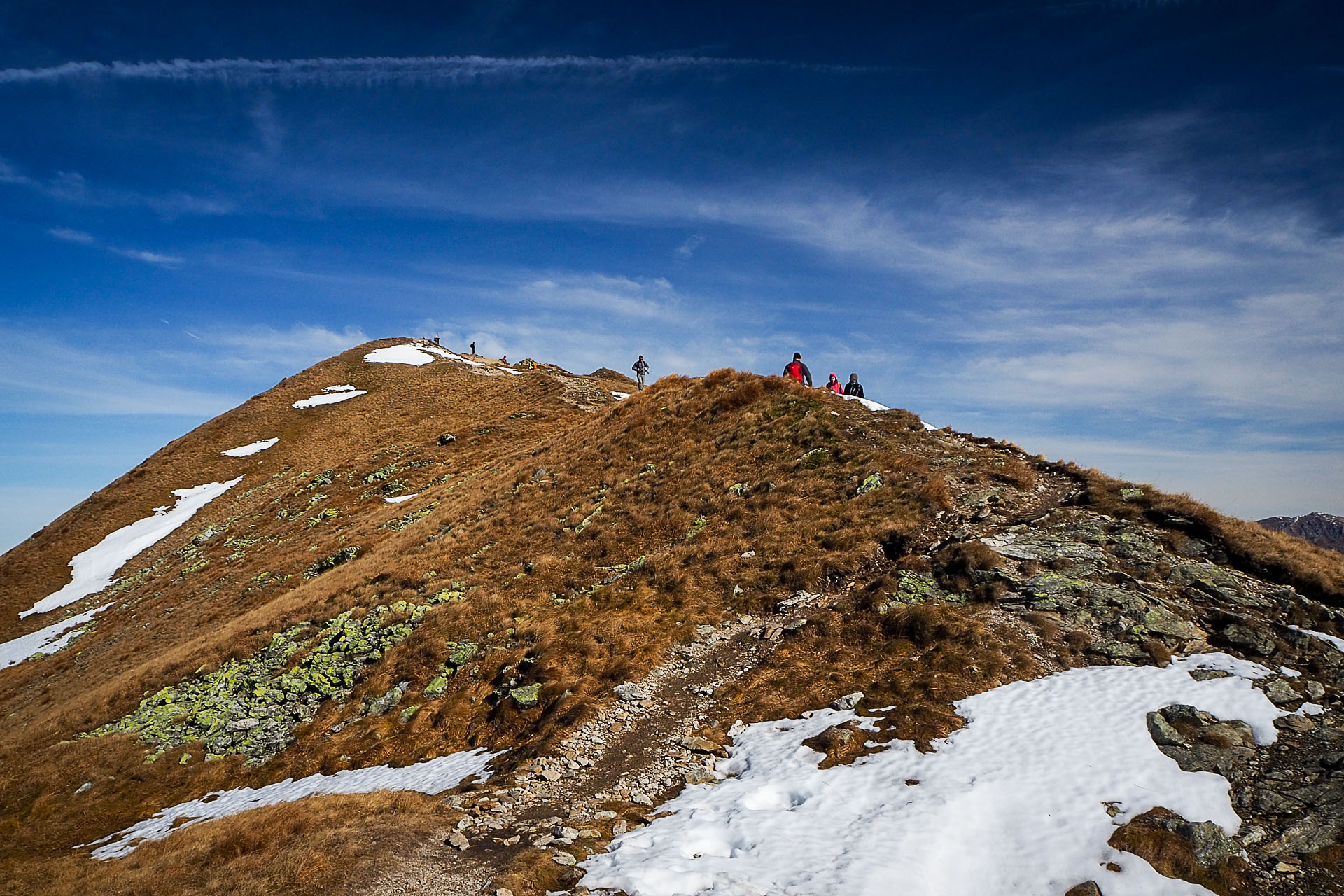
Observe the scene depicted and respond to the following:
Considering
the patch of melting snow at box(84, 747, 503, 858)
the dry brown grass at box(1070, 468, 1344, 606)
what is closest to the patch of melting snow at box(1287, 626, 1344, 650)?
the dry brown grass at box(1070, 468, 1344, 606)

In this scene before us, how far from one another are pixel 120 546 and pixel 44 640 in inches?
588

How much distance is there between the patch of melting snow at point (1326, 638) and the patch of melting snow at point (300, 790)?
61.6ft

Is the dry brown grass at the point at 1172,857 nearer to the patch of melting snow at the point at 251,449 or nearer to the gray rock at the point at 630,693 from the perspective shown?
the gray rock at the point at 630,693

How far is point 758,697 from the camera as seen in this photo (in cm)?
1530

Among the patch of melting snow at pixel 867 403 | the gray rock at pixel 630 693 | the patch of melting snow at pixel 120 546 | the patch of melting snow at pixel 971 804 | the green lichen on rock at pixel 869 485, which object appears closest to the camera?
the patch of melting snow at pixel 971 804

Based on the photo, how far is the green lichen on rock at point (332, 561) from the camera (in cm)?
3562

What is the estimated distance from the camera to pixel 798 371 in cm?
3478

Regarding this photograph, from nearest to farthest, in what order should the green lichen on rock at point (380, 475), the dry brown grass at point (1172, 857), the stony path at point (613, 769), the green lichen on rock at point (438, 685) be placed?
the dry brown grass at point (1172, 857), the stony path at point (613, 769), the green lichen on rock at point (438, 685), the green lichen on rock at point (380, 475)

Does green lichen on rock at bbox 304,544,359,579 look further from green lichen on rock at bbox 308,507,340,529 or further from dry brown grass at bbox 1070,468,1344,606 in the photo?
dry brown grass at bbox 1070,468,1344,606

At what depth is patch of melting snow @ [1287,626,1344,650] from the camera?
1334 cm

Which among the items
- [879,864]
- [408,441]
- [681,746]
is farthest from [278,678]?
[408,441]

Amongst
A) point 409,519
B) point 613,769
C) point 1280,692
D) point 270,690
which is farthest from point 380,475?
point 1280,692

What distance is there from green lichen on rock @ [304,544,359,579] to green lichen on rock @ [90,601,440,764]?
10.2m

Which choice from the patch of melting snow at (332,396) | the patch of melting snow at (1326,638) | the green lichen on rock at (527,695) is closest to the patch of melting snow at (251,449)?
the patch of melting snow at (332,396)
